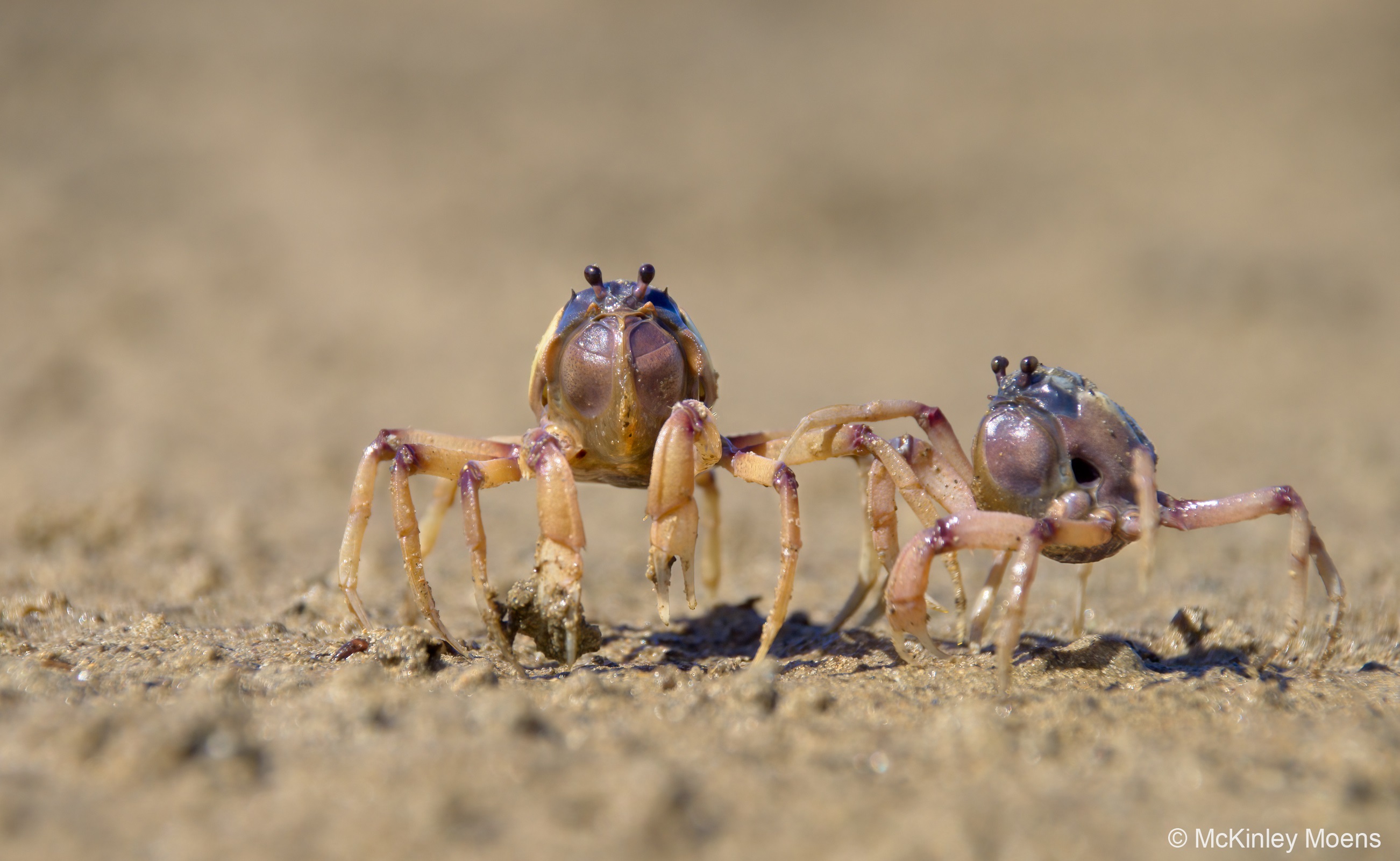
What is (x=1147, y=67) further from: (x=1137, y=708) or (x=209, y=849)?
(x=209, y=849)

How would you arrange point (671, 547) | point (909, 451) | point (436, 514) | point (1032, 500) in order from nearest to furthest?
point (671, 547) < point (1032, 500) < point (909, 451) < point (436, 514)

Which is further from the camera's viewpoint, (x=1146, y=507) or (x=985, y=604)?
(x=985, y=604)

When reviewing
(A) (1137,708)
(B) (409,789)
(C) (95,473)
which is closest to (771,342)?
(C) (95,473)

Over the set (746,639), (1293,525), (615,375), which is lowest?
(746,639)

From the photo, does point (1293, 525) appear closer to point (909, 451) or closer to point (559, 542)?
point (909, 451)

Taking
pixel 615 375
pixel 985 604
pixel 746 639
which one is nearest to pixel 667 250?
pixel 746 639

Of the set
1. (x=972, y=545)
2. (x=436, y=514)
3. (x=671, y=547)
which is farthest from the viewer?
(x=436, y=514)
